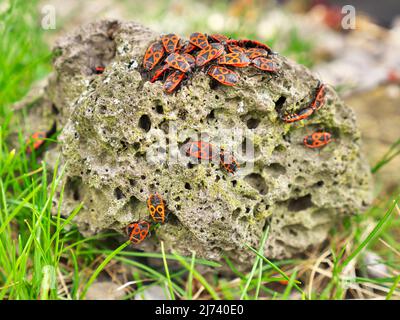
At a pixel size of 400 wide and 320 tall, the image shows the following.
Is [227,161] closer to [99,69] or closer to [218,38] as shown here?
[218,38]

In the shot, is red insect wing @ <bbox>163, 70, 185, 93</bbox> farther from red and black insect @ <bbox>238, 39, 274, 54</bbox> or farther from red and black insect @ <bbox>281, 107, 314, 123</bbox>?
red and black insect @ <bbox>281, 107, 314, 123</bbox>

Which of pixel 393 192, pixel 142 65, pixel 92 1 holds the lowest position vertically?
pixel 393 192

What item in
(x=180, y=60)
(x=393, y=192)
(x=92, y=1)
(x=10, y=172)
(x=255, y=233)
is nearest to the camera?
(x=180, y=60)

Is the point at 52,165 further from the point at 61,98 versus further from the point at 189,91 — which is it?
the point at 189,91

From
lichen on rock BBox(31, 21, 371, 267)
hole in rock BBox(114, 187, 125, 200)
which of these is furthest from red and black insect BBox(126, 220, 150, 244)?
hole in rock BBox(114, 187, 125, 200)

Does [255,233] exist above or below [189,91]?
below

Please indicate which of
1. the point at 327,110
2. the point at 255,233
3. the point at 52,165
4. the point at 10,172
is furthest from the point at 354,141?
the point at 10,172

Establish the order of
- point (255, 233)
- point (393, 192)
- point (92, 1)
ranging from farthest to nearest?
point (92, 1) < point (393, 192) < point (255, 233)
